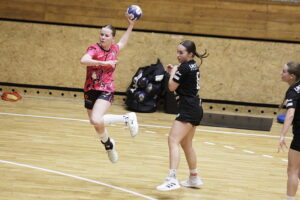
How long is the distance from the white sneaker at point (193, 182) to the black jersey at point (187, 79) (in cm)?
115

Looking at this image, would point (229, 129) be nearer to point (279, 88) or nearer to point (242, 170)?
point (279, 88)

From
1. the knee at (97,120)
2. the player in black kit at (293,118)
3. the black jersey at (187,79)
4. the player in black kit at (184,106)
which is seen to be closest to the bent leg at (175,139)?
the player in black kit at (184,106)

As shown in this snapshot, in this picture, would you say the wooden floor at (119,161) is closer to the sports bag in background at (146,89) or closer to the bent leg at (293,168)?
the sports bag in background at (146,89)

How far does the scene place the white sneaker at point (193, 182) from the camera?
707 centimetres

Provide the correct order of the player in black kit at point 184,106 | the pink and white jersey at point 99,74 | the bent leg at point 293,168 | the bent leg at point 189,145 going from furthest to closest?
1. the pink and white jersey at point 99,74
2. the bent leg at point 189,145
3. the player in black kit at point 184,106
4. the bent leg at point 293,168

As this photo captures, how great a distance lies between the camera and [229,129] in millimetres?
11312

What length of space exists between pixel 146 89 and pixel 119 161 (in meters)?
4.10

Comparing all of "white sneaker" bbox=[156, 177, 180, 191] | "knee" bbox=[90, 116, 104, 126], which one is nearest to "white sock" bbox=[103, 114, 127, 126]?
"knee" bbox=[90, 116, 104, 126]

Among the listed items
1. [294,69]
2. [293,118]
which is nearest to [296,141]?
[293,118]

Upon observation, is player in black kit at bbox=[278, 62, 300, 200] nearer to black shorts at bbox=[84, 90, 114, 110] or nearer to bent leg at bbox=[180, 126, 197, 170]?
bent leg at bbox=[180, 126, 197, 170]

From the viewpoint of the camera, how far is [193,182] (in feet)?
Answer: 23.3

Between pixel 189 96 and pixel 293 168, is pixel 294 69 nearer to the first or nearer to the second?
pixel 293 168

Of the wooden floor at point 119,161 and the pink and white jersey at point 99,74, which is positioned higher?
the pink and white jersey at point 99,74

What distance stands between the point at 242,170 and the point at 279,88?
4.97m
